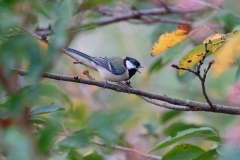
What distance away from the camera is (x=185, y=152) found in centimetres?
123

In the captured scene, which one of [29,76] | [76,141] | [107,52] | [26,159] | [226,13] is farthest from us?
[107,52]

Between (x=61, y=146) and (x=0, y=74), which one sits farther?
(x=61, y=146)

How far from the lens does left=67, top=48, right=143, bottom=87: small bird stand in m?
2.56

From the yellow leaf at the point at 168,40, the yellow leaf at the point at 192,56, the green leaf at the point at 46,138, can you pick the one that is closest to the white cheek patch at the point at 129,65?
the yellow leaf at the point at 168,40

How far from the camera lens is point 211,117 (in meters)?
3.59

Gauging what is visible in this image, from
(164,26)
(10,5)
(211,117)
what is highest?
(164,26)

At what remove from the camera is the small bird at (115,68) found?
8.39 ft

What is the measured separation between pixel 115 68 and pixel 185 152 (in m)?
1.48

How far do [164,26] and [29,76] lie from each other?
2046 mm

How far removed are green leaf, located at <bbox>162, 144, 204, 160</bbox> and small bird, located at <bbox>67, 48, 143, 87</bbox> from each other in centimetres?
129

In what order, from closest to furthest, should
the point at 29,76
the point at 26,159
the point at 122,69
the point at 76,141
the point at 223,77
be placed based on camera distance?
the point at 26,159
the point at 29,76
the point at 76,141
the point at 122,69
the point at 223,77

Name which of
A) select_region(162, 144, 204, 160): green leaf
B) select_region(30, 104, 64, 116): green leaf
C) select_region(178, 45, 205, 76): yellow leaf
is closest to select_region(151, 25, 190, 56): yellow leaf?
select_region(178, 45, 205, 76): yellow leaf

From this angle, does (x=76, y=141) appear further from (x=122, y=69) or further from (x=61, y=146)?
(x=122, y=69)

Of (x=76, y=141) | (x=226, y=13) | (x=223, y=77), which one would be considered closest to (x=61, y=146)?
(x=76, y=141)
